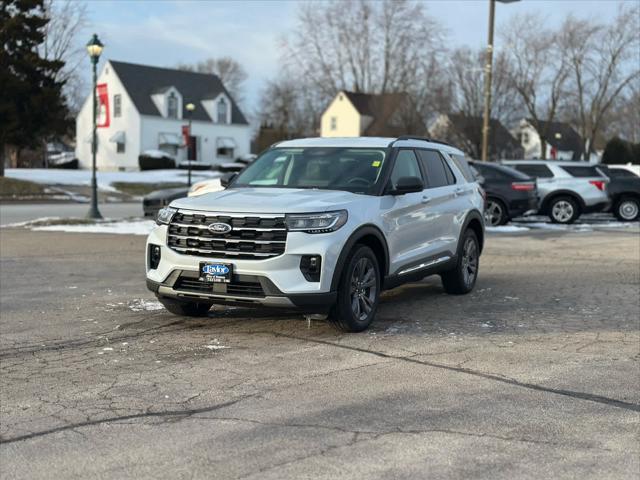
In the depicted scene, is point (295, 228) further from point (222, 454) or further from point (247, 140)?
point (247, 140)

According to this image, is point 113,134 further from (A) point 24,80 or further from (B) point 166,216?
(B) point 166,216

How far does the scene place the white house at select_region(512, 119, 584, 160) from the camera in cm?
6013

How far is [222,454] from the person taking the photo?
392 centimetres

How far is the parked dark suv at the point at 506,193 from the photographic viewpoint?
60.0ft

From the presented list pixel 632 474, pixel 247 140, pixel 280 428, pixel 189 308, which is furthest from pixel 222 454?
pixel 247 140

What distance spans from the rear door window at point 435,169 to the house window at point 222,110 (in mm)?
53952

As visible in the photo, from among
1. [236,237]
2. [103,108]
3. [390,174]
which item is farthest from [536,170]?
[103,108]

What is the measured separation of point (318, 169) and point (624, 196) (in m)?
16.6

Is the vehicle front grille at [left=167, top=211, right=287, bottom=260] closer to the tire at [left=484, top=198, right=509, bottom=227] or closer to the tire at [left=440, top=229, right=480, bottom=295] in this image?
the tire at [left=440, top=229, right=480, bottom=295]

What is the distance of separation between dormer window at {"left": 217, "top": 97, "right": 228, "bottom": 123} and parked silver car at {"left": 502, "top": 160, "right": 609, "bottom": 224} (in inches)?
1729

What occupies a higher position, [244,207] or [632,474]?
[244,207]

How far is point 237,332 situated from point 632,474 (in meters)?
3.89

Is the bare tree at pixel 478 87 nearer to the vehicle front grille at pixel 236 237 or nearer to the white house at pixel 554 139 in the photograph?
the white house at pixel 554 139

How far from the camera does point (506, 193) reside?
18.3 m
